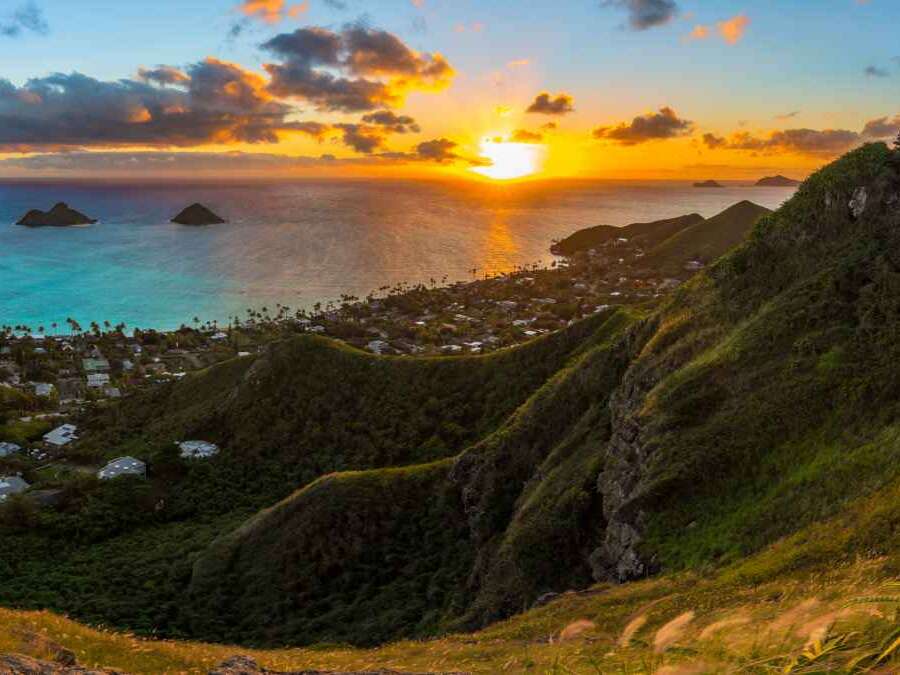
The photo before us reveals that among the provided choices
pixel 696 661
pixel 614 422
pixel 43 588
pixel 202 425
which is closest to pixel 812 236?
pixel 614 422

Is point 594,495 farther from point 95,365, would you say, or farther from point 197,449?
point 95,365

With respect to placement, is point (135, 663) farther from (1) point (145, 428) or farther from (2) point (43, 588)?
(1) point (145, 428)

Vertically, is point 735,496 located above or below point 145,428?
above

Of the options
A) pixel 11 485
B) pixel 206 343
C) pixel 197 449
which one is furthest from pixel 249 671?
pixel 206 343

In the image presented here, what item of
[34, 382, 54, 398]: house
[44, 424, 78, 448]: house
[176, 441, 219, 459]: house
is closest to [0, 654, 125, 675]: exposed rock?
[176, 441, 219, 459]: house

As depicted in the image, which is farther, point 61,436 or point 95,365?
point 95,365

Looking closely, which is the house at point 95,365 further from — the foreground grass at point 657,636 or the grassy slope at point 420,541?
the foreground grass at point 657,636
